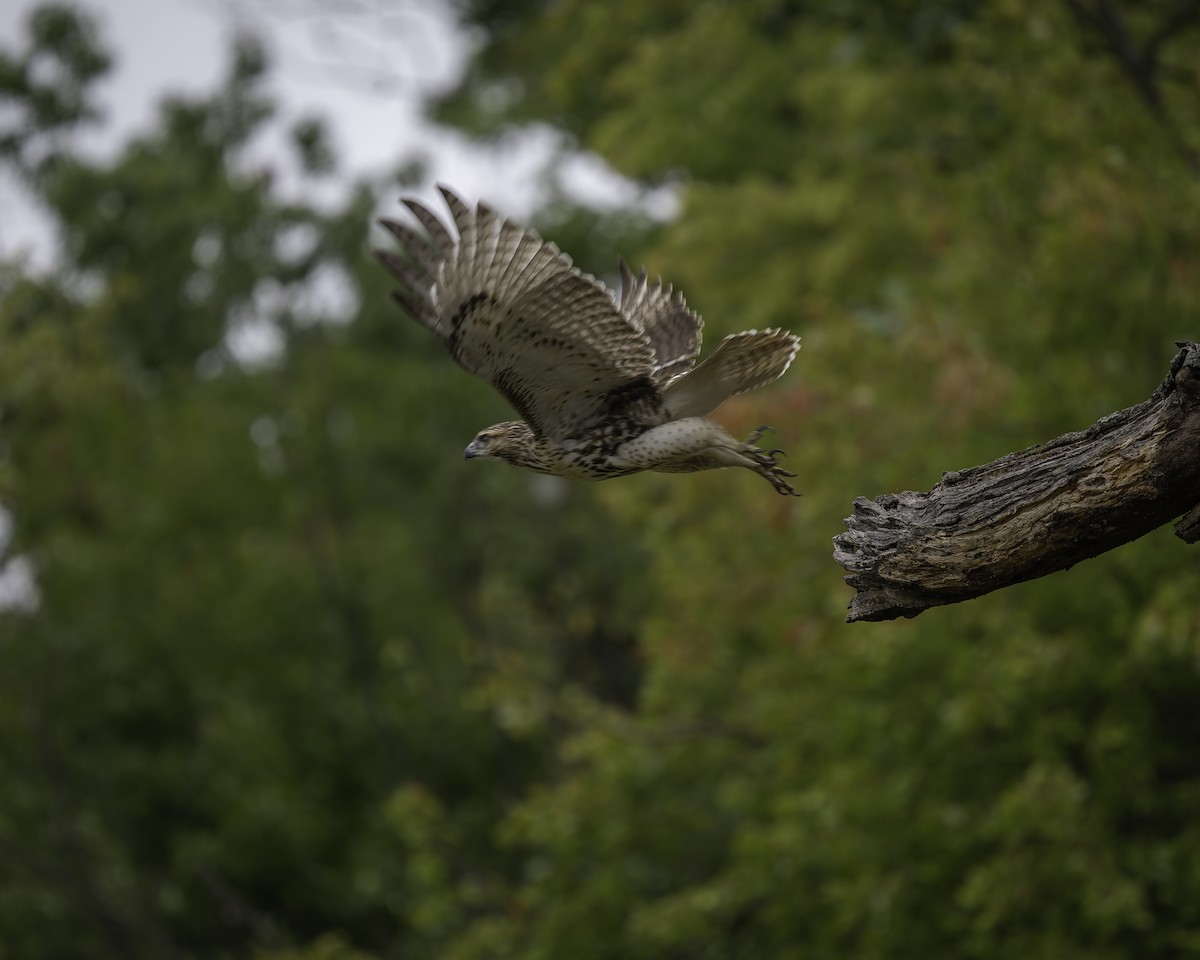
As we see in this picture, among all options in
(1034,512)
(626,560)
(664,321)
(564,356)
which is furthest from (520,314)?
(626,560)

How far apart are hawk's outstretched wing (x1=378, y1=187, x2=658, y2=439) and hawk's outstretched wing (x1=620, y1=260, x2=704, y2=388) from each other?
46 centimetres

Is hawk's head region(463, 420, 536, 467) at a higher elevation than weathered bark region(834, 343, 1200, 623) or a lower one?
higher

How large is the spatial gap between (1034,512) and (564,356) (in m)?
1.79

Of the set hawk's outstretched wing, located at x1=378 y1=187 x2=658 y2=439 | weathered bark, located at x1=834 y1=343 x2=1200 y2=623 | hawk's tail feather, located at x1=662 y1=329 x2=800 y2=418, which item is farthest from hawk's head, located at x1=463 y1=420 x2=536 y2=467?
weathered bark, located at x1=834 y1=343 x2=1200 y2=623

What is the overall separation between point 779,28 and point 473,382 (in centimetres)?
1249

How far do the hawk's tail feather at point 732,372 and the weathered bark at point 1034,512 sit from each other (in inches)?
49.0

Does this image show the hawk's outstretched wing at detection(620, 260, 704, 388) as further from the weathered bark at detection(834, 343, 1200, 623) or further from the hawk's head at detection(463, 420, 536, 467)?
the weathered bark at detection(834, 343, 1200, 623)

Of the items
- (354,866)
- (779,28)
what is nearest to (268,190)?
(354,866)

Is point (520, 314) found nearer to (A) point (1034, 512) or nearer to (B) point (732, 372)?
(B) point (732, 372)

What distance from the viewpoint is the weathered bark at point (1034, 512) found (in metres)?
3.44

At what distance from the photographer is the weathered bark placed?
3.44 metres

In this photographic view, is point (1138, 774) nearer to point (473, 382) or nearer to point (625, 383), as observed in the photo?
point (625, 383)

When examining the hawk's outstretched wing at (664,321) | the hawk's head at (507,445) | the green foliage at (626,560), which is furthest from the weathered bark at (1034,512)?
the green foliage at (626,560)

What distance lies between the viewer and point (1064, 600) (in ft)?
32.2
